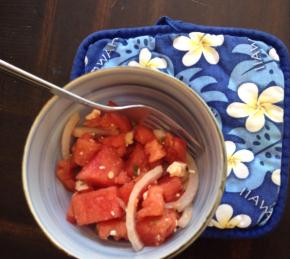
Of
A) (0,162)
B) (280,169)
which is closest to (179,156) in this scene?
(280,169)

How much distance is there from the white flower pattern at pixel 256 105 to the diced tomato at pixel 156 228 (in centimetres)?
21

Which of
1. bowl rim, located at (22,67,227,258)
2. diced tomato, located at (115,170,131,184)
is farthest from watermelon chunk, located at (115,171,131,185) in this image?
bowl rim, located at (22,67,227,258)

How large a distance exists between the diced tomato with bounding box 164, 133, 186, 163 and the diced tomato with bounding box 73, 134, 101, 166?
96mm

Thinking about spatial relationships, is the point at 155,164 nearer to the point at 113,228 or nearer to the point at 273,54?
the point at 113,228

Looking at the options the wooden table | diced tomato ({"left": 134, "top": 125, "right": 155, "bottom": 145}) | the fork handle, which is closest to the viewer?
the fork handle

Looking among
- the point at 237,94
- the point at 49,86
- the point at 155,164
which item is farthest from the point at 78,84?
the point at 237,94

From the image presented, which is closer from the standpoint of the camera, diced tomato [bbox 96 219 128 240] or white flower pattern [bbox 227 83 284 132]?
diced tomato [bbox 96 219 128 240]

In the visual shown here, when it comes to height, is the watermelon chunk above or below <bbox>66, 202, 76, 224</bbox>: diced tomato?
above

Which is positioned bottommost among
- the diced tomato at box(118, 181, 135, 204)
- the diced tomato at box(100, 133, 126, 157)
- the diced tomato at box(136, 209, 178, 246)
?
the diced tomato at box(136, 209, 178, 246)

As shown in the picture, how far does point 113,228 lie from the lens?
632 millimetres

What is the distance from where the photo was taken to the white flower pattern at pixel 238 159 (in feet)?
2.37

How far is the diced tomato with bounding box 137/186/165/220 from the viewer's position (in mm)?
610

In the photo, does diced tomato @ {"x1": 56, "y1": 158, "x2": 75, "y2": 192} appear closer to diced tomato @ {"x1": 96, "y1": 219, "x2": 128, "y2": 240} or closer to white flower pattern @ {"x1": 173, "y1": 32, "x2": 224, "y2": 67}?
diced tomato @ {"x1": 96, "y1": 219, "x2": 128, "y2": 240}

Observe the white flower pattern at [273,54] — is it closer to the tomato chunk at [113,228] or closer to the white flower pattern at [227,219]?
the white flower pattern at [227,219]
